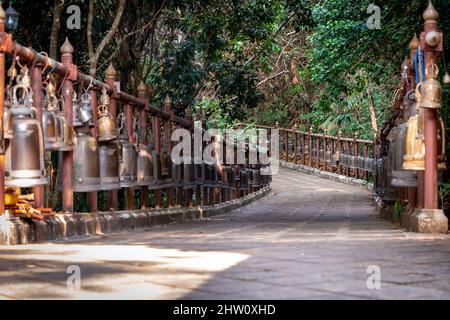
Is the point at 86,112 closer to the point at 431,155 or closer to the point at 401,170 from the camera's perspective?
the point at 401,170

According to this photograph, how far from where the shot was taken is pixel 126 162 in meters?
9.92

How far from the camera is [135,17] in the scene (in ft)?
57.1

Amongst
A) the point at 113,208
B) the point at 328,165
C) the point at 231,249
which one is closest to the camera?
the point at 231,249

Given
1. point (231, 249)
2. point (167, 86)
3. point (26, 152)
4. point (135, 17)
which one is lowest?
point (231, 249)

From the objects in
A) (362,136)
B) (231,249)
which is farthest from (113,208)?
(362,136)

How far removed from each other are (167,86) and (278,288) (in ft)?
50.7

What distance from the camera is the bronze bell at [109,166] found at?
29.2ft

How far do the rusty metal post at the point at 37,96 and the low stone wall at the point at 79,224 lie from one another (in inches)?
7.2

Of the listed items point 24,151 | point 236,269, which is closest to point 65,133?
point 24,151

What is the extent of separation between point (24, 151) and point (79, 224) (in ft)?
5.41

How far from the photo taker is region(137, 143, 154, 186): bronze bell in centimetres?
1055
